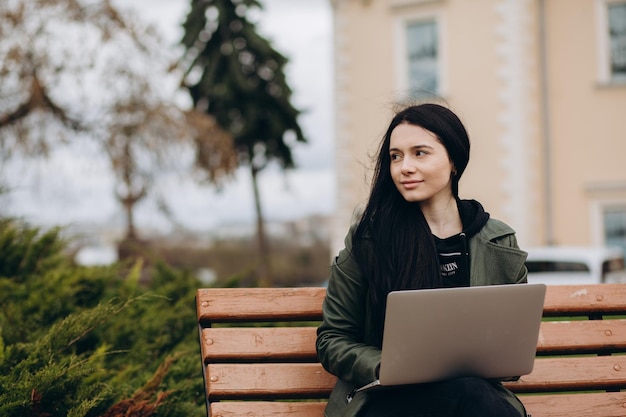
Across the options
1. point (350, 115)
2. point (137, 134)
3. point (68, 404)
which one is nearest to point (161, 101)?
point (137, 134)

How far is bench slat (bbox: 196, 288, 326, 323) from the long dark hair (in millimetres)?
378

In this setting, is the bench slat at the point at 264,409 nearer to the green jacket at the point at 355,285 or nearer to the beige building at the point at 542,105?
the green jacket at the point at 355,285

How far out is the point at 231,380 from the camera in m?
3.49

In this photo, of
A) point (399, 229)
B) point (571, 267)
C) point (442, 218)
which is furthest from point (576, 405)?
point (571, 267)

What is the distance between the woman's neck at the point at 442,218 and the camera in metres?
3.37

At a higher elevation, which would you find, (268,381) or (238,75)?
(238,75)

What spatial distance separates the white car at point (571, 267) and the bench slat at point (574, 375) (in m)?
9.04

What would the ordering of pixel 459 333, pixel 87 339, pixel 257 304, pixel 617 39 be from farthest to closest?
pixel 617 39
pixel 87 339
pixel 257 304
pixel 459 333

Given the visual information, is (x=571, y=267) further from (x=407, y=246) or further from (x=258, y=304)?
(x=407, y=246)

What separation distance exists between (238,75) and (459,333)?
23.0 meters

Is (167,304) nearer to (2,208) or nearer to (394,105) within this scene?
(394,105)

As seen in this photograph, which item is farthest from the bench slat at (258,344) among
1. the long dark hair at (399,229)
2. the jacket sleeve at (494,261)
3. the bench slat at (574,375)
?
the bench slat at (574,375)

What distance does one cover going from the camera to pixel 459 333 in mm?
2875

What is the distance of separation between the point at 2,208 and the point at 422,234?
7319 mm
